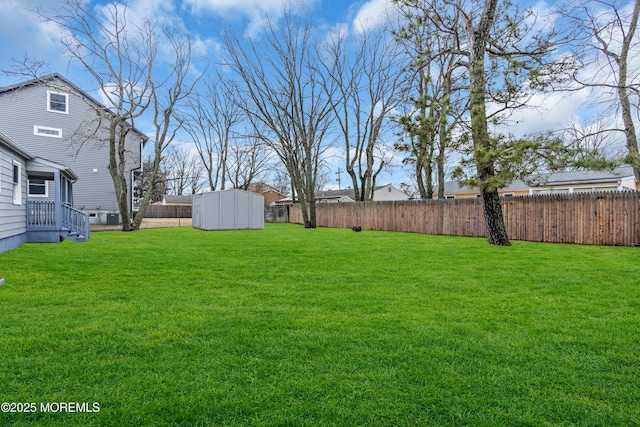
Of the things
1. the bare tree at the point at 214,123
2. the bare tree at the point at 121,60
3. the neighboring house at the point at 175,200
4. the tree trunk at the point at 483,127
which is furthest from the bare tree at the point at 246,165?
the tree trunk at the point at 483,127

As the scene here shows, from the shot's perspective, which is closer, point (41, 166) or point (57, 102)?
point (41, 166)

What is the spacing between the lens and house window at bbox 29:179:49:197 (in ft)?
56.7

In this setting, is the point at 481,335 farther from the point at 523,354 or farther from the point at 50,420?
the point at 50,420

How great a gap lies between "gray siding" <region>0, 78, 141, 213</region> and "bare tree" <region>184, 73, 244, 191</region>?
725 cm

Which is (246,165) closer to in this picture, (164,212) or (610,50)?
(164,212)

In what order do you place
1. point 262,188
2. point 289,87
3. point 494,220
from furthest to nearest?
point 262,188
point 289,87
point 494,220

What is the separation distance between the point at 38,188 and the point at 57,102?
4.88 metres

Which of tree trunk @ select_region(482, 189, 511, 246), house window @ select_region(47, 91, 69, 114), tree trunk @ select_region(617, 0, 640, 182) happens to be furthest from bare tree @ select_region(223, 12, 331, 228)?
tree trunk @ select_region(617, 0, 640, 182)

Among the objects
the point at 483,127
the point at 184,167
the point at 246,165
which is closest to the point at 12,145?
the point at 483,127

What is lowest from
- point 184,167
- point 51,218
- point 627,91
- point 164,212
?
point 51,218

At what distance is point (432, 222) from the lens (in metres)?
15.9

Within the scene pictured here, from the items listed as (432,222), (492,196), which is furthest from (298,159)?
(492,196)

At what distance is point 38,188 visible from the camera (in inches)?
691

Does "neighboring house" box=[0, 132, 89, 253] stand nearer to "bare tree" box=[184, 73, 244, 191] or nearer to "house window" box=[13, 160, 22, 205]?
"house window" box=[13, 160, 22, 205]
